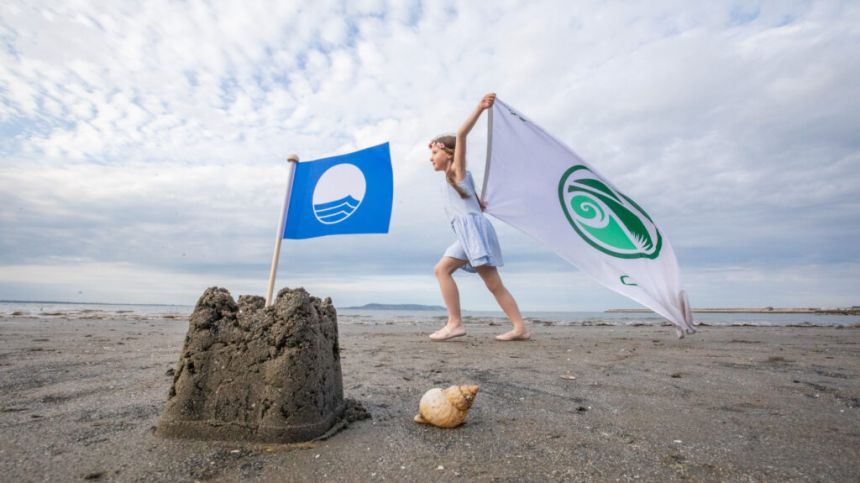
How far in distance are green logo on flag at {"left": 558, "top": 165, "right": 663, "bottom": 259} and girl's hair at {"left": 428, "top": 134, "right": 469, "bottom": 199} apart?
48.2 inches

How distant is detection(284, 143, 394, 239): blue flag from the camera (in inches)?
166

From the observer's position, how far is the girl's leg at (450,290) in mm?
5430

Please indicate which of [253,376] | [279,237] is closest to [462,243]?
[279,237]

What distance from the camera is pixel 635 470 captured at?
1470mm

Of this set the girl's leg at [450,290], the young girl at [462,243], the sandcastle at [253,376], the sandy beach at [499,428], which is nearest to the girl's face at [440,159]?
the young girl at [462,243]

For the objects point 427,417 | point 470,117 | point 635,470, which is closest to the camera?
point 635,470

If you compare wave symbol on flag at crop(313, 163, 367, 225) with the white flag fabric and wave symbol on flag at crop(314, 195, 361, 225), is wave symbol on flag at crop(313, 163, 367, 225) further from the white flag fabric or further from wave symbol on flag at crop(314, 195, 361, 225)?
the white flag fabric

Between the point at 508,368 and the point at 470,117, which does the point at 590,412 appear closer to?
the point at 508,368

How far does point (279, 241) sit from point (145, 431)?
1.74 meters

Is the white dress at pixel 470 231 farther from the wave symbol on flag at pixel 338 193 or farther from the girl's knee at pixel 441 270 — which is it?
the wave symbol on flag at pixel 338 193

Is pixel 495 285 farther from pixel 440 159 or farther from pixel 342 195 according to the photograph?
pixel 342 195

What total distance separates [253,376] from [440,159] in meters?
4.08

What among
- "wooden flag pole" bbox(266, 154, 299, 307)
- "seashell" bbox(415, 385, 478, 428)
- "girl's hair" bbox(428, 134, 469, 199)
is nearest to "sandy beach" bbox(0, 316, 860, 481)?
"seashell" bbox(415, 385, 478, 428)

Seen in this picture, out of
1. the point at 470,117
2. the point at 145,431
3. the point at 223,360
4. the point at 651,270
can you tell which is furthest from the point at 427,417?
the point at 651,270
